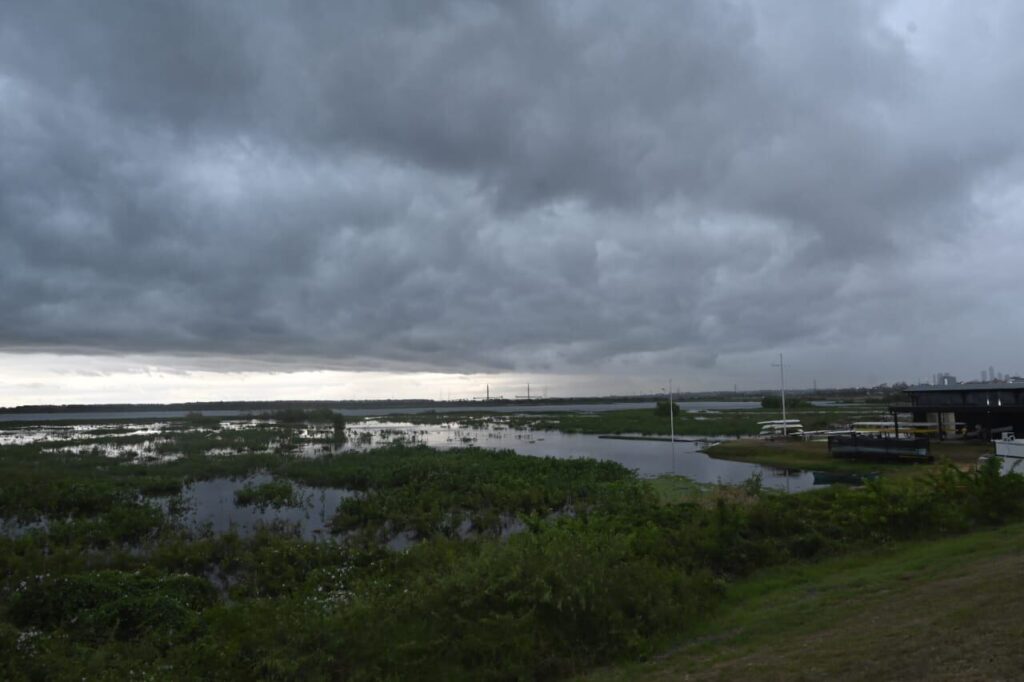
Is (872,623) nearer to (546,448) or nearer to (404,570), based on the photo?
(404,570)

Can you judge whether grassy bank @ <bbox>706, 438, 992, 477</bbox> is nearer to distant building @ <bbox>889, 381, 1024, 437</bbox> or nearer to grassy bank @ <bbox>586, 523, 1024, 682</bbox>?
distant building @ <bbox>889, 381, 1024, 437</bbox>

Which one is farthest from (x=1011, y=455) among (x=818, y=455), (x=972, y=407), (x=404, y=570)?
(x=404, y=570)

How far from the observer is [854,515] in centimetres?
1418

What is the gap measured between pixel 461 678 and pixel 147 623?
266 inches

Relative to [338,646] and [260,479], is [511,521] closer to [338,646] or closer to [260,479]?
[338,646]

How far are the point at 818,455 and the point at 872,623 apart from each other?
111ft

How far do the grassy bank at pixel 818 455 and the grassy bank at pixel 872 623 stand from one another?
57.9 feet

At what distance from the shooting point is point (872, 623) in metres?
7.80

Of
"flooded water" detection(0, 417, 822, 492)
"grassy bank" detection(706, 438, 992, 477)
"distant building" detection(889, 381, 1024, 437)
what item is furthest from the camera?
"flooded water" detection(0, 417, 822, 492)

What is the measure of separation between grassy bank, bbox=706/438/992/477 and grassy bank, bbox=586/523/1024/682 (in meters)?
17.6

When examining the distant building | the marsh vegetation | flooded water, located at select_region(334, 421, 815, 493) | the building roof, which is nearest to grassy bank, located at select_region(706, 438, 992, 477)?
flooded water, located at select_region(334, 421, 815, 493)

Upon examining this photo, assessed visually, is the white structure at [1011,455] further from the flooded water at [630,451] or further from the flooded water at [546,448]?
the flooded water at [546,448]

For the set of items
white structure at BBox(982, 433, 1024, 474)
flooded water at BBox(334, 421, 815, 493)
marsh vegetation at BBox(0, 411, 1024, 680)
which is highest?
white structure at BBox(982, 433, 1024, 474)

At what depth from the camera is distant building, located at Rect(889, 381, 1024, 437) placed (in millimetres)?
34938
